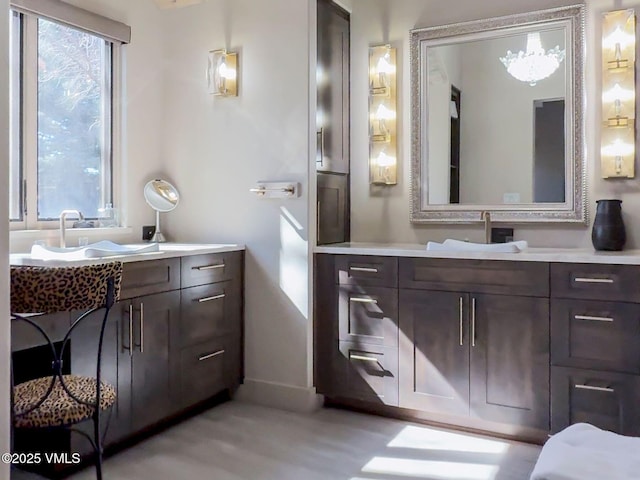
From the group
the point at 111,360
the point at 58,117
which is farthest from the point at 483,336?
the point at 58,117

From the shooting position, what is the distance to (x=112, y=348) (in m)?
2.49

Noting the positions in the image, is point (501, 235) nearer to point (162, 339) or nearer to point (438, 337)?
point (438, 337)

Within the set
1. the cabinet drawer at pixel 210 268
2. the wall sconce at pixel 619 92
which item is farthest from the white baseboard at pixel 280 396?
the wall sconce at pixel 619 92

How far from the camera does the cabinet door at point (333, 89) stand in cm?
327

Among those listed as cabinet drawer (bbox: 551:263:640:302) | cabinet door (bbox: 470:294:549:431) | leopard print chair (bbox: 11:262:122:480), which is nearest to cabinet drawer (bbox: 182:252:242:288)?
leopard print chair (bbox: 11:262:122:480)

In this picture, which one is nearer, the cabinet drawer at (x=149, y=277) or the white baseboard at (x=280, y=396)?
the cabinet drawer at (x=149, y=277)

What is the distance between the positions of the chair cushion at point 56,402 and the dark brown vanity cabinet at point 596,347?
1909 millimetres

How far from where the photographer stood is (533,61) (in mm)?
3121

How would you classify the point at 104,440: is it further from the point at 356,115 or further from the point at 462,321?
the point at 356,115

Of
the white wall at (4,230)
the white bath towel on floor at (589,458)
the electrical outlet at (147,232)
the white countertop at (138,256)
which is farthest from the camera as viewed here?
the electrical outlet at (147,232)

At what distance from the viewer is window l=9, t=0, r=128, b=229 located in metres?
2.83

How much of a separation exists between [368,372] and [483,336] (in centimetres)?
64

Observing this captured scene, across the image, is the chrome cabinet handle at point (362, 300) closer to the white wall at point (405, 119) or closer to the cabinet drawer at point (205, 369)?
the white wall at point (405, 119)

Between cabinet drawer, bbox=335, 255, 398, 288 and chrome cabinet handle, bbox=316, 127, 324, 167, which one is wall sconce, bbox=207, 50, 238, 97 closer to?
chrome cabinet handle, bbox=316, 127, 324, 167
